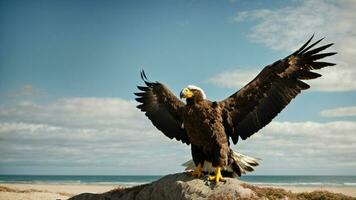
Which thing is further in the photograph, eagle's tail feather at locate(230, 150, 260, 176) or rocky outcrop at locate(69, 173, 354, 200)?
eagle's tail feather at locate(230, 150, 260, 176)

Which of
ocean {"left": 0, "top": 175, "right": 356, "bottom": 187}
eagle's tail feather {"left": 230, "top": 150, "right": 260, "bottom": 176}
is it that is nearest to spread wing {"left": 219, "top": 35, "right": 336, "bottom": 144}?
eagle's tail feather {"left": 230, "top": 150, "right": 260, "bottom": 176}

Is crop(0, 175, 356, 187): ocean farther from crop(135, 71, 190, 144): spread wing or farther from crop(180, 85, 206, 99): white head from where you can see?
crop(180, 85, 206, 99): white head

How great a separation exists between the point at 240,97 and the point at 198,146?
1.44 meters

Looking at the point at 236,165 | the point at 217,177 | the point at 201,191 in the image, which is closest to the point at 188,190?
the point at 201,191

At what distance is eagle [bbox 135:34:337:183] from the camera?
879 centimetres

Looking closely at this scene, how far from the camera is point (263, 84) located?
9.46 meters

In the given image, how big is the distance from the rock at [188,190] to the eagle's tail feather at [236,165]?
46 cm

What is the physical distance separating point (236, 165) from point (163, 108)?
2.45 m

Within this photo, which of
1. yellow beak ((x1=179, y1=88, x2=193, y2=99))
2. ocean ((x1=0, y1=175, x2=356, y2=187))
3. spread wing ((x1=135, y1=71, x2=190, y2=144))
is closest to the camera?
yellow beak ((x1=179, y1=88, x2=193, y2=99))

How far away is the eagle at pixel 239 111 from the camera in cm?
879

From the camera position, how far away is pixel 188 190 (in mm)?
8602

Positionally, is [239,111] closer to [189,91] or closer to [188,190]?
[189,91]

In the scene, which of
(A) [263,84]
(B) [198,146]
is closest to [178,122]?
(B) [198,146]

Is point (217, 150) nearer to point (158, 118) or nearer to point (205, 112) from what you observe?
point (205, 112)
